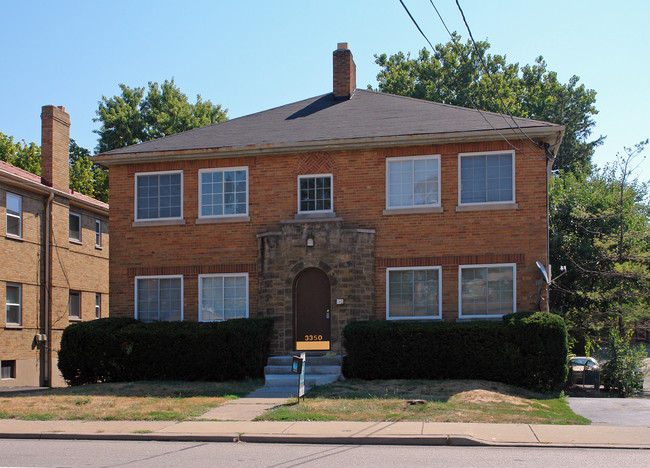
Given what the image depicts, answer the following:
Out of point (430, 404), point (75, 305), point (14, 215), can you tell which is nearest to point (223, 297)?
point (430, 404)

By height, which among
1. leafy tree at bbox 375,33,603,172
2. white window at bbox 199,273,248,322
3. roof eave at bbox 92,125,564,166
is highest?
leafy tree at bbox 375,33,603,172

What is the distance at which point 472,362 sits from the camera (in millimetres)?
16297

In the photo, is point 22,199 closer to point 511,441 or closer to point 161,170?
point 161,170

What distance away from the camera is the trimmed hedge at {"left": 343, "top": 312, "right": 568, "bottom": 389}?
52.1ft

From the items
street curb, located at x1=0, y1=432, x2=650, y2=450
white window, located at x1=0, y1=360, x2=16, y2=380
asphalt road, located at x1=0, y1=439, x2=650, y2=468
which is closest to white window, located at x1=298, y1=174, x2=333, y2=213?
street curb, located at x1=0, y1=432, x2=650, y2=450

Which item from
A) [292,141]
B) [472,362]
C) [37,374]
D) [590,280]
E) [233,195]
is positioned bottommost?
[37,374]

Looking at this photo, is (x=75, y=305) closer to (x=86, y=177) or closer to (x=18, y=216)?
(x=18, y=216)

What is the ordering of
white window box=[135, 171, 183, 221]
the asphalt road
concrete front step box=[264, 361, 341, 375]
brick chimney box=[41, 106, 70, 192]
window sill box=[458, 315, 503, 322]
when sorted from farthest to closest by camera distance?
brick chimney box=[41, 106, 70, 192], white window box=[135, 171, 183, 221], window sill box=[458, 315, 503, 322], concrete front step box=[264, 361, 341, 375], the asphalt road

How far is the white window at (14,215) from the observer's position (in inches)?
935

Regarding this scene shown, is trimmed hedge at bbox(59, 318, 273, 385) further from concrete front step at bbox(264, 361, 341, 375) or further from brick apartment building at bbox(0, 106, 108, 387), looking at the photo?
brick apartment building at bbox(0, 106, 108, 387)

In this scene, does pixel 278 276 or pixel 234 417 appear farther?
pixel 278 276

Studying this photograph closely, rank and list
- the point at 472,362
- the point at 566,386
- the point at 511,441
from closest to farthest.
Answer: the point at 511,441, the point at 472,362, the point at 566,386

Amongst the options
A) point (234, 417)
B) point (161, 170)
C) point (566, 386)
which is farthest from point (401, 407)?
point (161, 170)

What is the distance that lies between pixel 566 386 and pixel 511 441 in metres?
8.06
